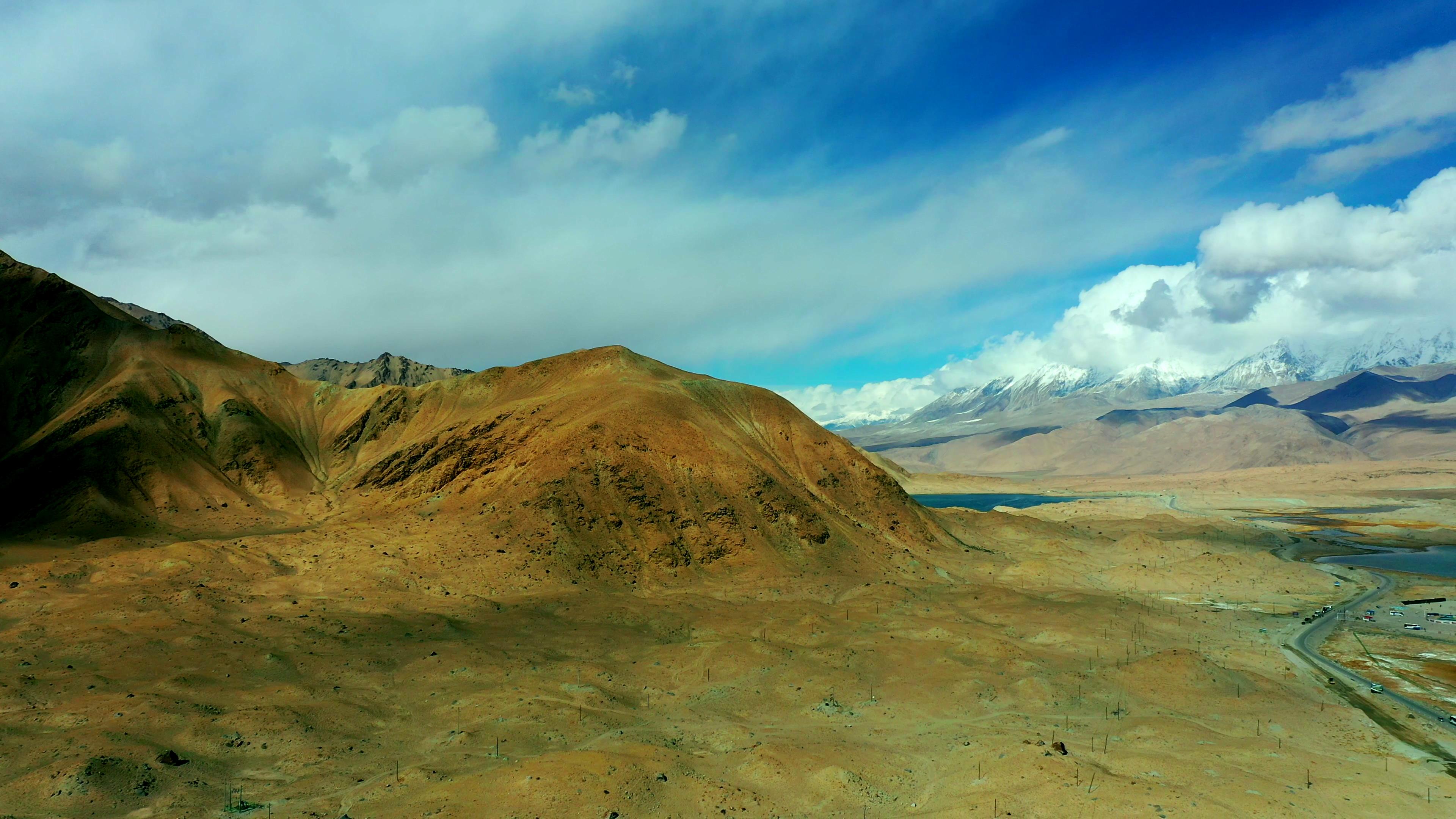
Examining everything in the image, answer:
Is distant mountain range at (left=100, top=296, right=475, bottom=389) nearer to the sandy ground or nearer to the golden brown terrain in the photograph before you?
the golden brown terrain

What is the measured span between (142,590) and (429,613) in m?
16.1

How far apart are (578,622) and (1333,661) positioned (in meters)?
45.5

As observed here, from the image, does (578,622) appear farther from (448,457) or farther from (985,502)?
(985,502)

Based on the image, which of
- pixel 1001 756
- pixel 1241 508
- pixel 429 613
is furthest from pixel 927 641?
pixel 1241 508

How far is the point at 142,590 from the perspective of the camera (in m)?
40.9

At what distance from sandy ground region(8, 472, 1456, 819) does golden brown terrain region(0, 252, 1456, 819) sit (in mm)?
187

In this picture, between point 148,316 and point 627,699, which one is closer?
point 627,699

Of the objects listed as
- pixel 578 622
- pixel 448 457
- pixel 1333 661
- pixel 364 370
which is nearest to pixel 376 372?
pixel 364 370

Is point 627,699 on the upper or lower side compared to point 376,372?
lower

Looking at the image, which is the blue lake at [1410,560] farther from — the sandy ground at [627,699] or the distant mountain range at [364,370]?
the distant mountain range at [364,370]

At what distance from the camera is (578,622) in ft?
141

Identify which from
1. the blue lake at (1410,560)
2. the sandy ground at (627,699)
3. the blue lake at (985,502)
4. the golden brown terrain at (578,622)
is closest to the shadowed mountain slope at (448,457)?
the golden brown terrain at (578,622)

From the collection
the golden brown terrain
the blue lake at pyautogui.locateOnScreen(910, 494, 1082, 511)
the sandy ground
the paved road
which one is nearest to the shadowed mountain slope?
the golden brown terrain

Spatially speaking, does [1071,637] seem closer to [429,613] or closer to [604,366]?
[429,613]
